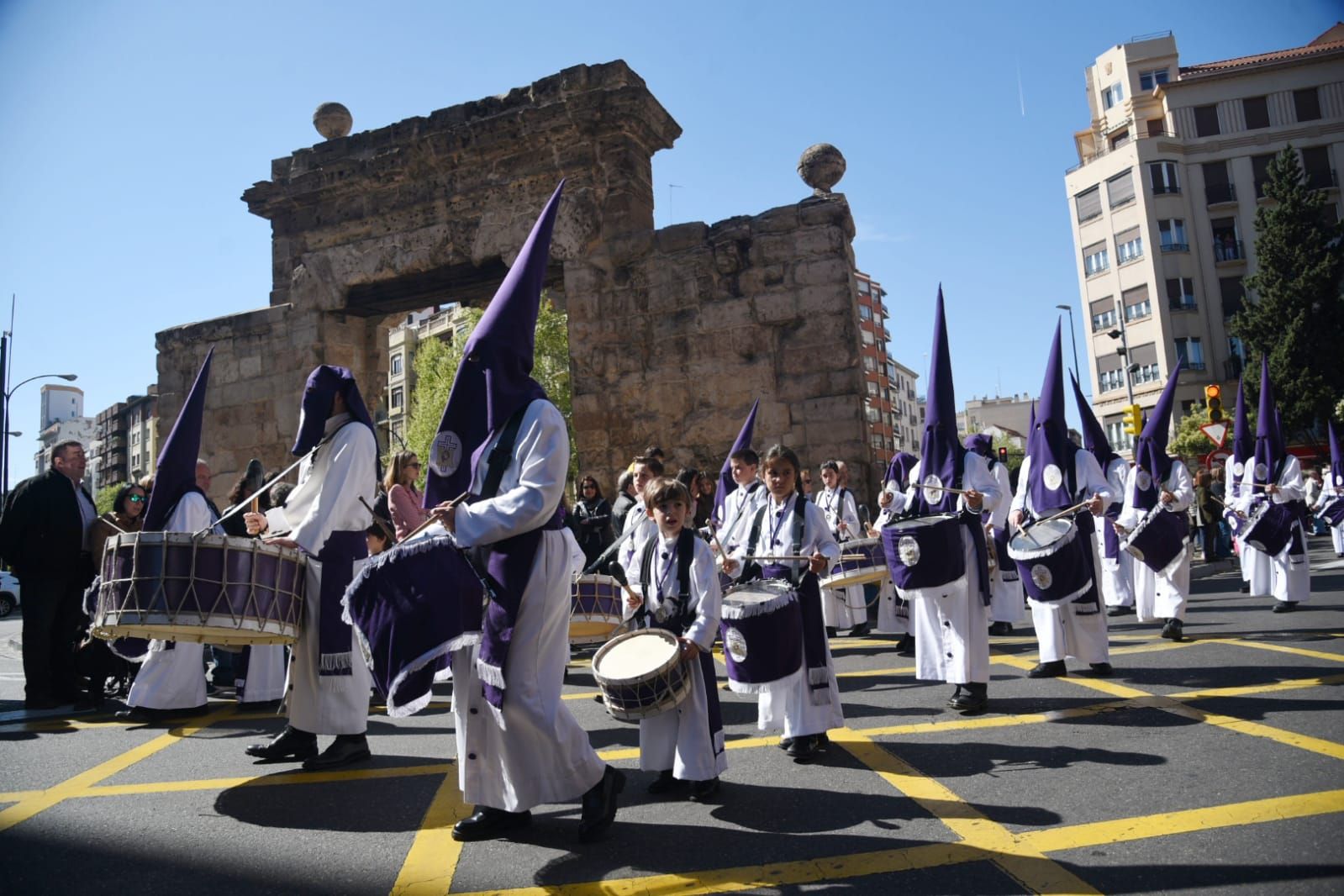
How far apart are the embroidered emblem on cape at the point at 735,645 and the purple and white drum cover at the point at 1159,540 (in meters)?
5.06

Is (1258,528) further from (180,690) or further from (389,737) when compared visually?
(180,690)

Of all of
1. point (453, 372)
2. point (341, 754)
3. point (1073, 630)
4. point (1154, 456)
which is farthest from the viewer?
point (453, 372)

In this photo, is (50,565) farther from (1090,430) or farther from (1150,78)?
(1150,78)

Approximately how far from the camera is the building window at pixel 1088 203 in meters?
50.7

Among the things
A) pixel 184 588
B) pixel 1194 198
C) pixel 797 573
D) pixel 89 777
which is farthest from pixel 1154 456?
pixel 1194 198

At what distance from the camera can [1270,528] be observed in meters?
10.2

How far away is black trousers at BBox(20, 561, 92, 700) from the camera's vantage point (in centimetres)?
754

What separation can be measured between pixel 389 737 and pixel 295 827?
203 cm

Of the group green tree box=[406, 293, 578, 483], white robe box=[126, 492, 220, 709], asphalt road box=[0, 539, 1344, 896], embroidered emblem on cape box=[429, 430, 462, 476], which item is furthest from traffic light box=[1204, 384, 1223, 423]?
green tree box=[406, 293, 578, 483]

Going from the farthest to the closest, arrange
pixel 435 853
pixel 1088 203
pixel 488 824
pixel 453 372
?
pixel 1088 203 → pixel 453 372 → pixel 488 824 → pixel 435 853

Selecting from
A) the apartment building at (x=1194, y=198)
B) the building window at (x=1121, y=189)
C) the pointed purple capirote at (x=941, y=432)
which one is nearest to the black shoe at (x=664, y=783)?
the pointed purple capirote at (x=941, y=432)

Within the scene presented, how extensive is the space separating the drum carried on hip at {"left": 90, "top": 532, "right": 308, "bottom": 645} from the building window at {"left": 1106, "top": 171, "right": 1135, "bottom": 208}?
174 feet

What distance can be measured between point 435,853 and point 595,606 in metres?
2.89

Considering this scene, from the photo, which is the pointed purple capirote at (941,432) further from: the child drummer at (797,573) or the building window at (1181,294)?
the building window at (1181,294)
